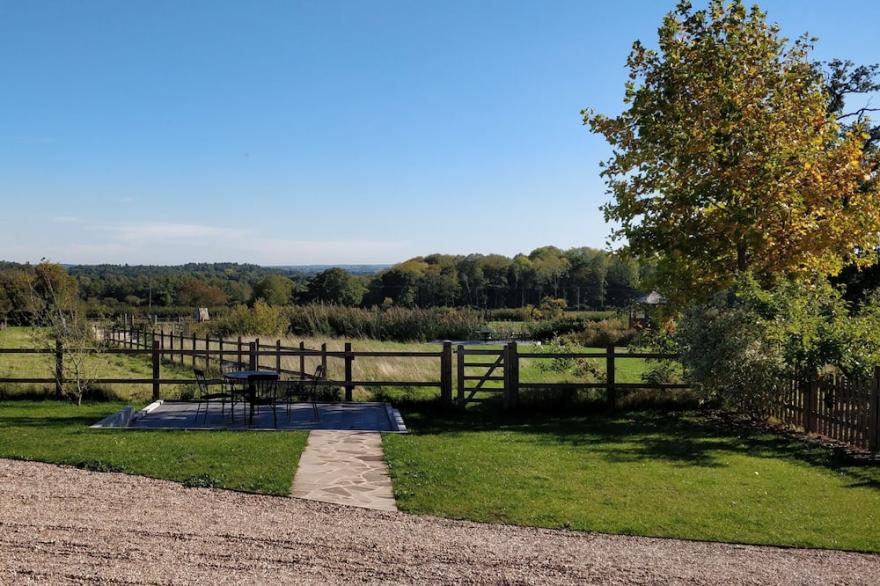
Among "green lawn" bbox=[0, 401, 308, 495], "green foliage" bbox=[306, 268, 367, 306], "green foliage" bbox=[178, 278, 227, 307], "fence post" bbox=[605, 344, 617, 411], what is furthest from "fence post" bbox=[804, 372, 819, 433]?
"green foliage" bbox=[178, 278, 227, 307]

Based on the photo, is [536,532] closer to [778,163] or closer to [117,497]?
[117,497]

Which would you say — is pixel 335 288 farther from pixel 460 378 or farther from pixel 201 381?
pixel 201 381

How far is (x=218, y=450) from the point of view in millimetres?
9656

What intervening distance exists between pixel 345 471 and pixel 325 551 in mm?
3046

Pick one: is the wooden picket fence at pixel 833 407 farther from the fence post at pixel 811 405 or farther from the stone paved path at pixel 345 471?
the stone paved path at pixel 345 471

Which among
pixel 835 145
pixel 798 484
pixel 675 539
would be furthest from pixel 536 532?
pixel 835 145

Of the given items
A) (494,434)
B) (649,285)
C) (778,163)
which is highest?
(778,163)

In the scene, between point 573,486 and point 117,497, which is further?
point 573,486

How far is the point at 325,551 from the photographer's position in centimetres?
571

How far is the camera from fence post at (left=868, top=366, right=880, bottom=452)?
33.4 feet

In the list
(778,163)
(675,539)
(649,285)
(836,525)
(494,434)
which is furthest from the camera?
(649,285)

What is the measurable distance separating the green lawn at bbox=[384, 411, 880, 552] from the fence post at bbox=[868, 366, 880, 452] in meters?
0.60

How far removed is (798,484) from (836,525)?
5.38 feet

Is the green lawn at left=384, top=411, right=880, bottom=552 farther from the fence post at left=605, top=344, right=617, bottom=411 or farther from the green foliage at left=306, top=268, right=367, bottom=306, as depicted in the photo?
the green foliage at left=306, top=268, right=367, bottom=306
